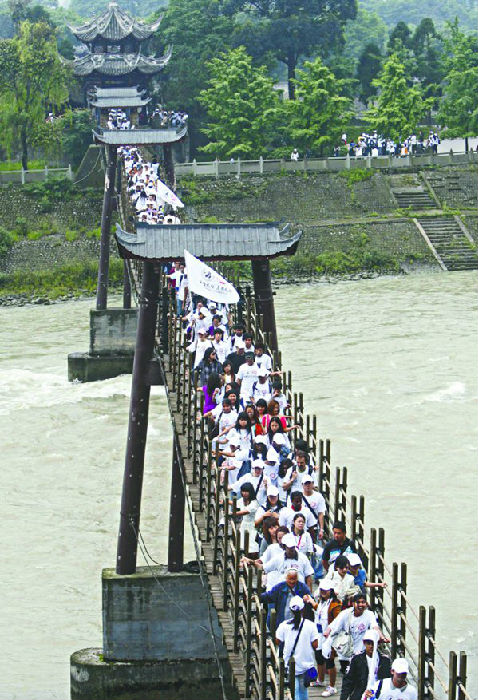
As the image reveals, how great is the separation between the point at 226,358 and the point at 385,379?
640 inches

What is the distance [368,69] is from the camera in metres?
69.1

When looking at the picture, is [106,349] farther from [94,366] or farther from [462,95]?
[462,95]

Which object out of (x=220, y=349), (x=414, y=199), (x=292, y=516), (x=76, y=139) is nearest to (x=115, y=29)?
(x=76, y=139)

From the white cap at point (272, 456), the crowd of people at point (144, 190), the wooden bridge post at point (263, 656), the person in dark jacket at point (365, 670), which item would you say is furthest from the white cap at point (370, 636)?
the crowd of people at point (144, 190)

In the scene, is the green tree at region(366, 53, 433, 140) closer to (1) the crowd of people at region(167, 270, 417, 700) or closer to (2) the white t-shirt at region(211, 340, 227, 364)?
(2) the white t-shirt at region(211, 340, 227, 364)

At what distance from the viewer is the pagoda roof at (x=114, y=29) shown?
66312mm

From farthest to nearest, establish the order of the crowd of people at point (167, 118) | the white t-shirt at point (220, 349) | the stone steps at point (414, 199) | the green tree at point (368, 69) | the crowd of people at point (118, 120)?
the green tree at point (368, 69) < the crowd of people at point (167, 118) < the stone steps at point (414, 199) < the crowd of people at point (118, 120) < the white t-shirt at point (220, 349)

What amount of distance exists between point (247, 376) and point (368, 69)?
54.7m

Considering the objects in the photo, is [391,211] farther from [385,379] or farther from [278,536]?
[278,536]

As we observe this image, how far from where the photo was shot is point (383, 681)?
10.1 meters

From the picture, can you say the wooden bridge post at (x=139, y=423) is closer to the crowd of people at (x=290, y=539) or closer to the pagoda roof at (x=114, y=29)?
the crowd of people at (x=290, y=539)

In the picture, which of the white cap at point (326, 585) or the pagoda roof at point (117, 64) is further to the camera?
the pagoda roof at point (117, 64)

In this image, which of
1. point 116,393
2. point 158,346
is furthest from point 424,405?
point 158,346

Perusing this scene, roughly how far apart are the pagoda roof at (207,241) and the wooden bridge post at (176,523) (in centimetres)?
232
